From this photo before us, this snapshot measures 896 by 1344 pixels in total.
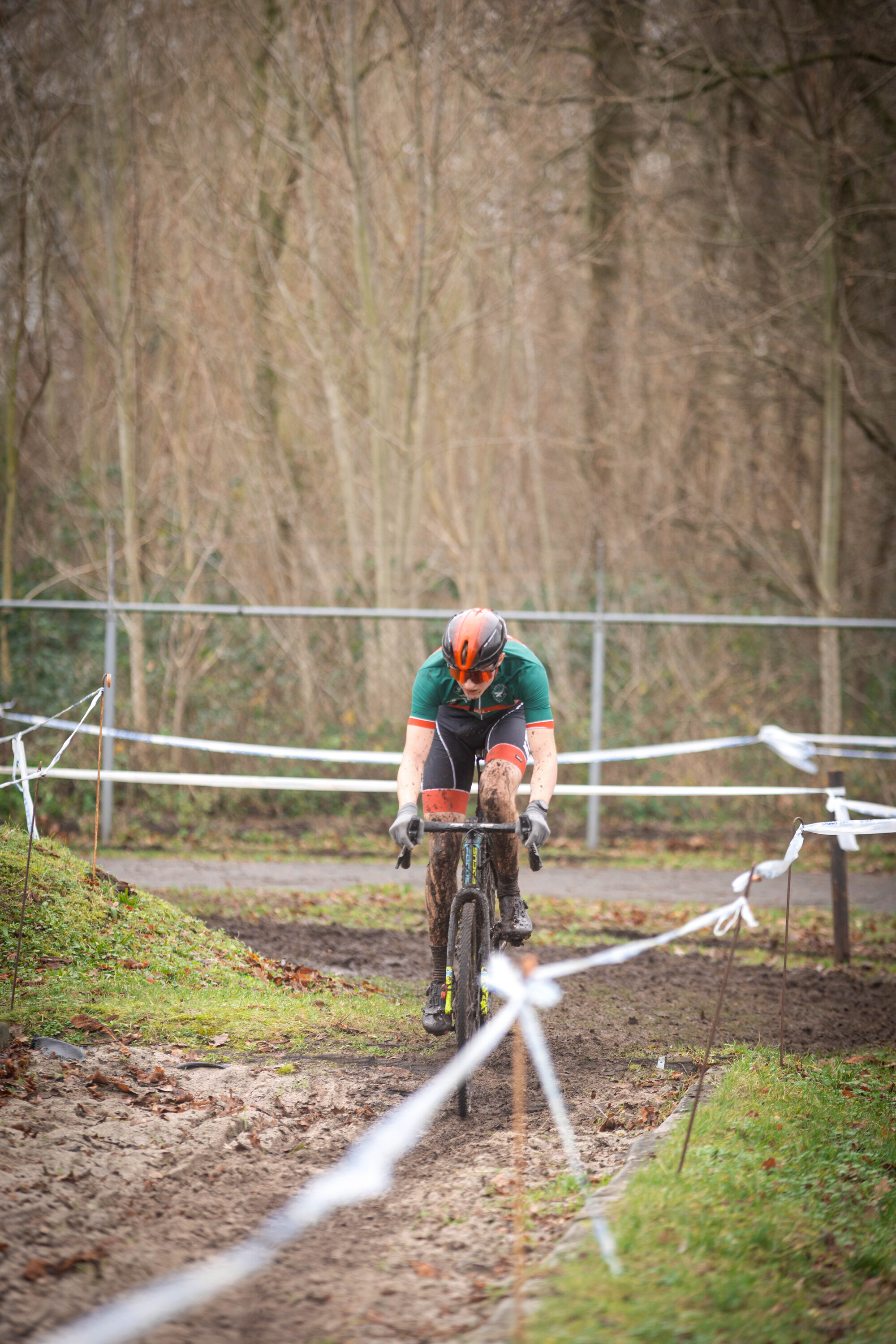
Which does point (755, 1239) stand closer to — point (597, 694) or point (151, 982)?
point (151, 982)

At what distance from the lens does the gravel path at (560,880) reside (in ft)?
31.9

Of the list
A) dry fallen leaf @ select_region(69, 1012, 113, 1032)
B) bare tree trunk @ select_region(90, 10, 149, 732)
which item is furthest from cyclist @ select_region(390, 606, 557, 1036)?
bare tree trunk @ select_region(90, 10, 149, 732)

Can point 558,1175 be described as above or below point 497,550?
below

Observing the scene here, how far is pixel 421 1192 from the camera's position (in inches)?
149

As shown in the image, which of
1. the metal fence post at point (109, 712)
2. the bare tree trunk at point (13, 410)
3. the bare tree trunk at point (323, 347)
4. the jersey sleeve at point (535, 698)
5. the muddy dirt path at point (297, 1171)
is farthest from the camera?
the bare tree trunk at point (323, 347)

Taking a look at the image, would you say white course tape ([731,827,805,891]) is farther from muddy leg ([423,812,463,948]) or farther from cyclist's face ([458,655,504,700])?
cyclist's face ([458,655,504,700])

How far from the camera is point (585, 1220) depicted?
344 centimetres

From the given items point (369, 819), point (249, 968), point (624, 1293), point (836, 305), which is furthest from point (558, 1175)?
point (836, 305)

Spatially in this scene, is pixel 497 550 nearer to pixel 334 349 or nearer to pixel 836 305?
pixel 334 349

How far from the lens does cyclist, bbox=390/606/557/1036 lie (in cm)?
501

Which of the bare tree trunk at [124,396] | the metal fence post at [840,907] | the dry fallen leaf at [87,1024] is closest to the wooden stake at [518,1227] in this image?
the dry fallen leaf at [87,1024]

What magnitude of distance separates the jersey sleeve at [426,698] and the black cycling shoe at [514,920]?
0.91 m

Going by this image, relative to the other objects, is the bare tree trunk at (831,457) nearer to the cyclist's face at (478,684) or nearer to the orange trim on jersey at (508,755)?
the orange trim on jersey at (508,755)

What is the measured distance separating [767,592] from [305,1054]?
10413mm
